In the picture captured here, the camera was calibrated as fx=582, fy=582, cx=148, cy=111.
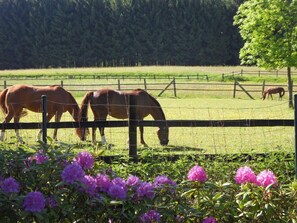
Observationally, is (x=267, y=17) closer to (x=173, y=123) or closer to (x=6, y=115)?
(x=6, y=115)

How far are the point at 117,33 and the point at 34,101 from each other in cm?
6595

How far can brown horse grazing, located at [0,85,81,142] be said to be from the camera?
14.5 metres

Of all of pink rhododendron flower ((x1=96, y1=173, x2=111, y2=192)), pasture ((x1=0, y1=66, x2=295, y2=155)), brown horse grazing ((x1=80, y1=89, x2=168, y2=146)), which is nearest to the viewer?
pink rhododendron flower ((x1=96, y1=173, x2=111, y2=192))

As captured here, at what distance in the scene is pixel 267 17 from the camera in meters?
26.5

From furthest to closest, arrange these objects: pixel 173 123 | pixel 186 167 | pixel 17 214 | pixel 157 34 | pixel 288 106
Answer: pixel 157 34 < pixel 288 106 < pixel 173 123 < pixel 186 167 < pixel 17 214

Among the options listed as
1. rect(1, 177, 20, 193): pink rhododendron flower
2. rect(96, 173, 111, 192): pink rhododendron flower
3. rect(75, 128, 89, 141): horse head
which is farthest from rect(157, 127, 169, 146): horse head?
rect(1, 177, 20, 193): pink rhododendron flower

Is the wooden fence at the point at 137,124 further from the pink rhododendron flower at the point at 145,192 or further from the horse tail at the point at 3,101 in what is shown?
the horse tail at the point at 3,101

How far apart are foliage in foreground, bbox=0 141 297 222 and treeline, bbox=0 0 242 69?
7407cm

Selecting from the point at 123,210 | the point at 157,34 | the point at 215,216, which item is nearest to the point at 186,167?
the point at 215,216

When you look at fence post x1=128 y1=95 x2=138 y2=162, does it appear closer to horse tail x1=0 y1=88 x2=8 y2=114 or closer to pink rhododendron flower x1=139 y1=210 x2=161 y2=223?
pink rhododendron flower x1=139 y1=210 x2=161 y2=223

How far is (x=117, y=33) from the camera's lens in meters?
80.1

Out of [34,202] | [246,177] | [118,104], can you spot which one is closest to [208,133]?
[118,104]

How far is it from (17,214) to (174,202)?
3.12 ft

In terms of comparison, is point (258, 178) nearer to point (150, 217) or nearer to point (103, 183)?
point (150, 217)
